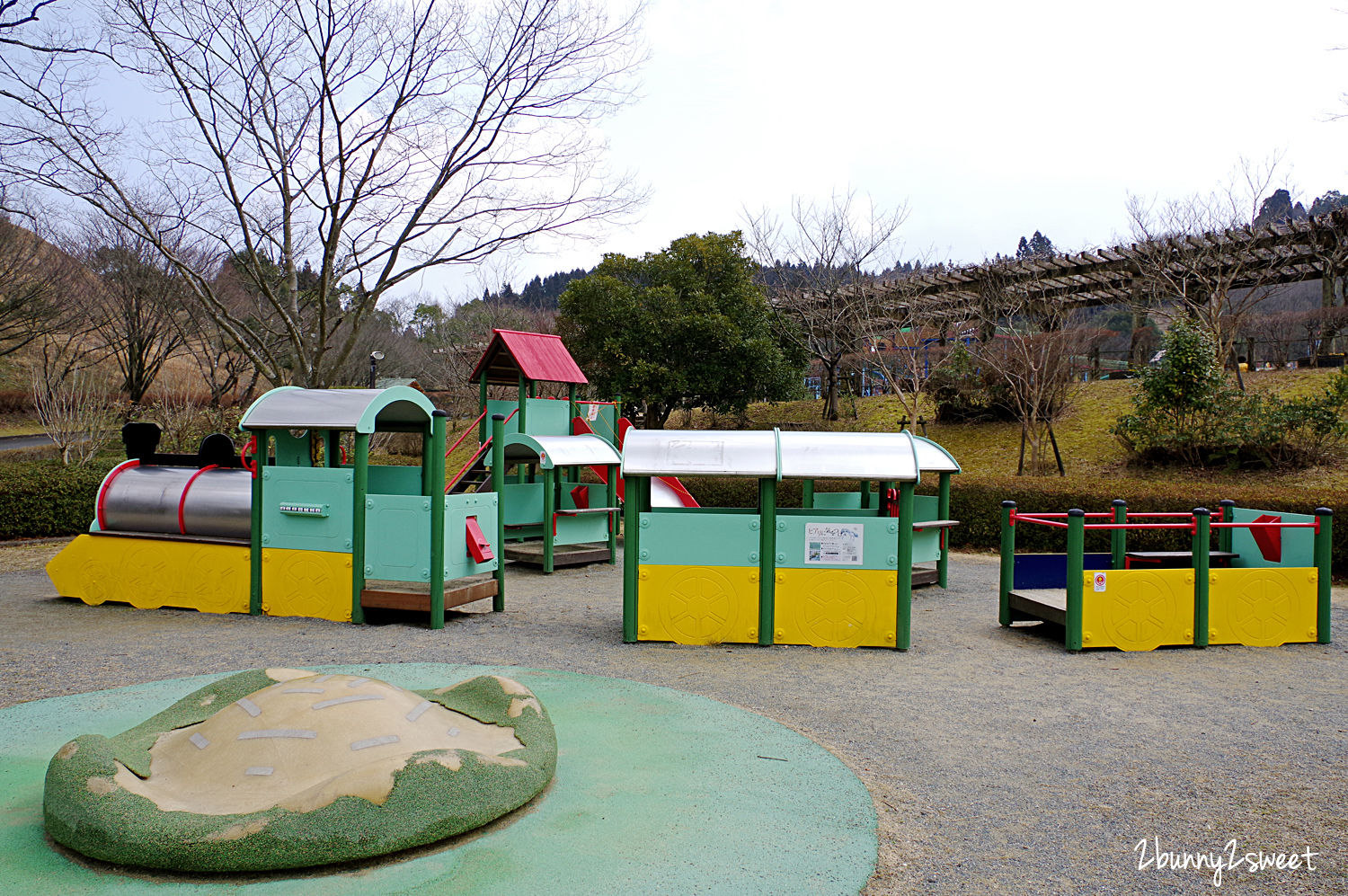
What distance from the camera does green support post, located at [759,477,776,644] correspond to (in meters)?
7.07

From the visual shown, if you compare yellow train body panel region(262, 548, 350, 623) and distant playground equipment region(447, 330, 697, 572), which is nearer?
yellow train body panel region(262, 548, 350, 623)

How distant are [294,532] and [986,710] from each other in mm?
6285

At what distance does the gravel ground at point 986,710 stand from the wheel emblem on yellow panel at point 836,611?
17 cm

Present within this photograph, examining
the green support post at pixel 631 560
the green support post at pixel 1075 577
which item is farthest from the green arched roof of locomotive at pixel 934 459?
the green support post at pixel 631 560

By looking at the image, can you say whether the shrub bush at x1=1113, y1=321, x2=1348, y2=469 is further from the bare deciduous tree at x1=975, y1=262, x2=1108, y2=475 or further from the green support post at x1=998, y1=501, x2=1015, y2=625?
the green support post at x1=998, y1=501, x2=1015, y2=625

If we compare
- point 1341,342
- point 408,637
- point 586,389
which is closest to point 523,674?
point 408,637

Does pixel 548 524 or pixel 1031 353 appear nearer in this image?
pixel 548 524

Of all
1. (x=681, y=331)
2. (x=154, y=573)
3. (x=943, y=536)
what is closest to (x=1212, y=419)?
(x=943, y=536)

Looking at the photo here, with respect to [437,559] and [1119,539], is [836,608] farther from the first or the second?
[437,559]

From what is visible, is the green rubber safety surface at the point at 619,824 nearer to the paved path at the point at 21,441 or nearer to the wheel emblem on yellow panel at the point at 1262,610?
the wheel emblem on yellow panel at the point at 1262,610

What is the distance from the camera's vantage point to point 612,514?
12.4 m

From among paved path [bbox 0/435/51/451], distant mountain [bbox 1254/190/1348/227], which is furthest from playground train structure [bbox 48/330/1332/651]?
paved path [bbox 0/435/51/451]

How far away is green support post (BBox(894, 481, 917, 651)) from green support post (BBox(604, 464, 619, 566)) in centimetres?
580

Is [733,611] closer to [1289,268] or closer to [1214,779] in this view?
[1214,779]
